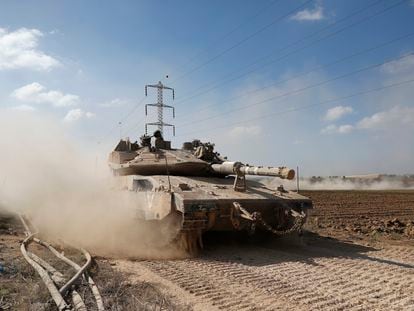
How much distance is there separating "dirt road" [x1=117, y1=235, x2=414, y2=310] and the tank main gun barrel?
168 centimetres

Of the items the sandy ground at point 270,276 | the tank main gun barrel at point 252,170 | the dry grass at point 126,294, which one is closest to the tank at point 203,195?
the tank main gun barrel at point 252,170

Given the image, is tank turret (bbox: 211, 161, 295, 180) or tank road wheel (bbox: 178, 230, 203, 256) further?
tank road wheel (bbox: 178, 230, 203, 256)

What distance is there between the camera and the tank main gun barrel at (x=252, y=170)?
32.7 ft

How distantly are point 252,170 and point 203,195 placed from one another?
4.73 feet

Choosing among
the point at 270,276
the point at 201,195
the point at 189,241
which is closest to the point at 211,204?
the point at 201,195

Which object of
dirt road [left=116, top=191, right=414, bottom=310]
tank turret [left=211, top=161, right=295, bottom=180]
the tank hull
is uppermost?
tank turret [left=211, top=161, right=295, bottom=180]

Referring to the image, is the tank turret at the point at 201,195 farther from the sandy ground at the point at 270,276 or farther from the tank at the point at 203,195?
the sandy ground at the point at 270,276

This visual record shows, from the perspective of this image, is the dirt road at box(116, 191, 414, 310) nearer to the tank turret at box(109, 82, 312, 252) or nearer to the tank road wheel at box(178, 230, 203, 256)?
the tank road wheel at box(178, 230, 203, 256)

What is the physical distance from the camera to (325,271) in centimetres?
814

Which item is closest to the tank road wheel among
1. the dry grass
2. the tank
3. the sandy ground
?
the tank

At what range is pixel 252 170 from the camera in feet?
36.3

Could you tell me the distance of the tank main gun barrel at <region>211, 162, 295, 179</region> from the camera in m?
9.97

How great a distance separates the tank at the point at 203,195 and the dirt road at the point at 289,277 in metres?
0.63

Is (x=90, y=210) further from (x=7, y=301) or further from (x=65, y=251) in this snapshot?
(x=7, y=301)
